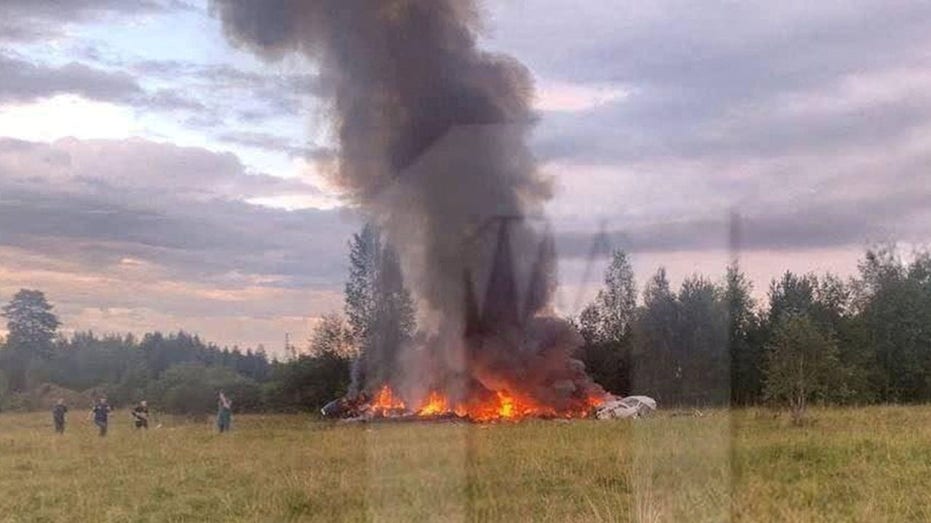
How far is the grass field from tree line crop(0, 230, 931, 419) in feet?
73.5

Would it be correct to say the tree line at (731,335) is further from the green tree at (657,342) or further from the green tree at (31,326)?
the green tree at (31,326)

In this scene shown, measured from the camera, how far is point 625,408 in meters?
40.6

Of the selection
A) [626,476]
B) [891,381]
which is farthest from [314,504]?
[891,381]

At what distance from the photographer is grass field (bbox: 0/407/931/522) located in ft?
44.2

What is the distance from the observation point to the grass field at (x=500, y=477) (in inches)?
530

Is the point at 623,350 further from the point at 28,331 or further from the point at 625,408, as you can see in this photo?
the point at 28,331

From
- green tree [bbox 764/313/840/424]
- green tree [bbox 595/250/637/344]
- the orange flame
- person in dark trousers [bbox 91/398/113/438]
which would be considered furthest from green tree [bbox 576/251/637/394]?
person in dark trousers [bbox 91/398/113/438]

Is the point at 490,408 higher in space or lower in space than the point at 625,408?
lower

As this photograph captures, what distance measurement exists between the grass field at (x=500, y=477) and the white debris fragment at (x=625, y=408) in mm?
11378

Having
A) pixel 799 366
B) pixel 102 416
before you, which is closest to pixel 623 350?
pixel 799 366

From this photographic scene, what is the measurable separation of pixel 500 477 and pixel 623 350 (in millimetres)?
43078

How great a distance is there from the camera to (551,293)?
48312mm

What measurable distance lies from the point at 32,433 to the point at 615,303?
3987 cm

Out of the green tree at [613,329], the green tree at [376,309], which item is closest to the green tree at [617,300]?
the green tree at [613,329]
